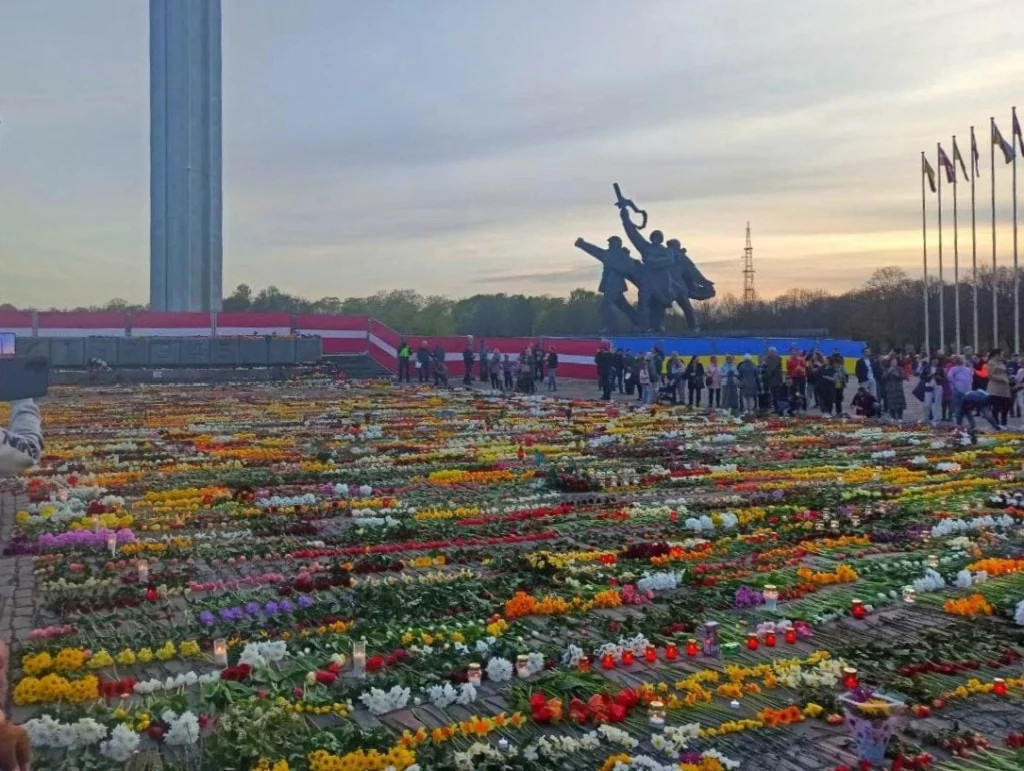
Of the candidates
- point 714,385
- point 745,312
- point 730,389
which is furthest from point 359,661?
point 745,312

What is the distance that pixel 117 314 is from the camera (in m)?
47.0

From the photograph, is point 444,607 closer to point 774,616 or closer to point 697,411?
point 774,616

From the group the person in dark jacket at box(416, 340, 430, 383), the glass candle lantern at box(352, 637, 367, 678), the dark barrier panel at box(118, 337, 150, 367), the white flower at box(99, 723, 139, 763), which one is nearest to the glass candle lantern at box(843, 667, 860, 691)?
the glass candle lantern at box(352, 637, 367, 678)

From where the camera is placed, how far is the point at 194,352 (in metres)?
45.1

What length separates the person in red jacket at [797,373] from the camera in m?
25.7

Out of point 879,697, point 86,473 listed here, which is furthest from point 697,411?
point 879,697

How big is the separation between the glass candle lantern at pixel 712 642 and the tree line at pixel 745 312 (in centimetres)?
4721

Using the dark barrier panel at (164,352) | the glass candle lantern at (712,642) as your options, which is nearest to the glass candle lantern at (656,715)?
the glass candle lantern at (712,642)

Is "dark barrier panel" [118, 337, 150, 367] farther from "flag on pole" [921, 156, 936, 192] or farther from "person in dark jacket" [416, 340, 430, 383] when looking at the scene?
"flag on pole" [921, 156, 936, 192]

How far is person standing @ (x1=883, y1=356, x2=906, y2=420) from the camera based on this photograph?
936 inches

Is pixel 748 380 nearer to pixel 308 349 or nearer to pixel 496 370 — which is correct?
pixel 496 370

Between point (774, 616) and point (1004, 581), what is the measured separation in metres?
2.30

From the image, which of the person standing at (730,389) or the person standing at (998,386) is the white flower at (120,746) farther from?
the person standing at (730,389)

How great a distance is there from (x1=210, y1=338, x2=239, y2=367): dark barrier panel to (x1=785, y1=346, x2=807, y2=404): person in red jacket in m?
27.4
